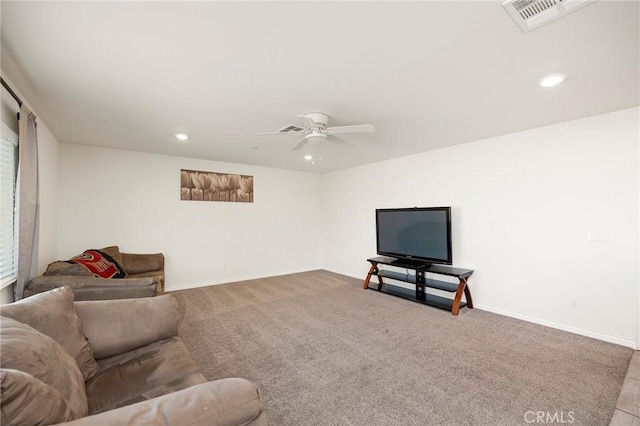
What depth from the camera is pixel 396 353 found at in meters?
2.70

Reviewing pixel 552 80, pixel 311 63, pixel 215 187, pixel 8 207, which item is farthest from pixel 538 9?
pixel 215 187

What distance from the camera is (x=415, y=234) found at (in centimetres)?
455

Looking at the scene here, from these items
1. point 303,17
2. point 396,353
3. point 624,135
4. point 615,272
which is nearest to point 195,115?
point 303,17

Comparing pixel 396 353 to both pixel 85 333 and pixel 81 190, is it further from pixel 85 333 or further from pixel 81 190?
pixel 81 190

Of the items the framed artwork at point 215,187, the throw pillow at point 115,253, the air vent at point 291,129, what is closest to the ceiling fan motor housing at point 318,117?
the air vent at point 291,129

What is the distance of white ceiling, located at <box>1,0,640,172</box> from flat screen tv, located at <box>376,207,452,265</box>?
1.47 meters

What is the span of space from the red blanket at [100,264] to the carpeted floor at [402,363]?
42.7 inches

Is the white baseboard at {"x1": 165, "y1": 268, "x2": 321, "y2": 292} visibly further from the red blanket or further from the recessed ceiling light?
the recessed ceiling light

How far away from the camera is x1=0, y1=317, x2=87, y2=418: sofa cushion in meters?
0.99

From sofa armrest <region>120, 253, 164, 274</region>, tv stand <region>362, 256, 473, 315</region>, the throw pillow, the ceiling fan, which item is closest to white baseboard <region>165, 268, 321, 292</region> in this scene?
sofa armrest <region>120, 253, 164, 274</region>

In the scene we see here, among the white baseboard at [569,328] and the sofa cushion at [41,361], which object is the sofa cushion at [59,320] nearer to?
the sofa cushion at [41,361]

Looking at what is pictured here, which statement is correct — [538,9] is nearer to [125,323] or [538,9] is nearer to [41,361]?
[41,361]

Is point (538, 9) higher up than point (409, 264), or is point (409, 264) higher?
point (538, 9)

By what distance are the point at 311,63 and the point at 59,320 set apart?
7.10 feet
